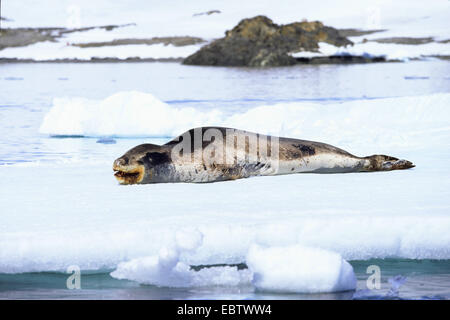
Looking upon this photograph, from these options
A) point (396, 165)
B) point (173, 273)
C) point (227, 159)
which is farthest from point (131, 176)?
point (396, 165)

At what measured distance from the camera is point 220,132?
632cm

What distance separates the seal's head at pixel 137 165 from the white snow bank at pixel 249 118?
4.14 metres

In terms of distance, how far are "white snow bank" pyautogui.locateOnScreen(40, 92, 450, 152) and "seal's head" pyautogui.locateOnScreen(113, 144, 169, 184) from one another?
4144mm

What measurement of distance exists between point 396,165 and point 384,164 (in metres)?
0.11

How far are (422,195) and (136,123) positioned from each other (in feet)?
20.4

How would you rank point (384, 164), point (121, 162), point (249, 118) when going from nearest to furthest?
point (121, 162), point (384, 164), point (249, 118)

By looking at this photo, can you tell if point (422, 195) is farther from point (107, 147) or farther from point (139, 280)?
point (107, 147)

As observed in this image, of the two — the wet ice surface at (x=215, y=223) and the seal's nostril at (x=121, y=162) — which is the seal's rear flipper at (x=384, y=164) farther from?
the seal's nostril at (x=121, y=162)

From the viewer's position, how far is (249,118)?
10.9 meters

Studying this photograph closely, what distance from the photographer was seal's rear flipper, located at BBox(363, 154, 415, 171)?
6.54 m

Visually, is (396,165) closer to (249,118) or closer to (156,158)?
(156,158)

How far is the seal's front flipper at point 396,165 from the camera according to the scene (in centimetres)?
658

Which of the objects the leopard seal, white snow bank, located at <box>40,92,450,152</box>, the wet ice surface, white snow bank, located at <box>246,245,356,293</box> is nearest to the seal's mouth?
the leopard seal

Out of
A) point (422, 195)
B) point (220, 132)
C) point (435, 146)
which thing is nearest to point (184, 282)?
point (422, 195)
